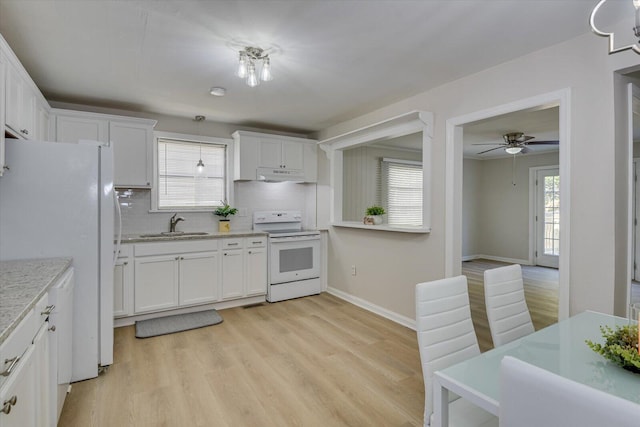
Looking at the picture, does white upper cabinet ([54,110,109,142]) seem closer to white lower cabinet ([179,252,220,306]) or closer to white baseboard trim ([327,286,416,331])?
white lower cabinet ([179,252,220,306])

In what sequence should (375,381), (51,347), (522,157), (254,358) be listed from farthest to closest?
(522,157) → (254,358) → (375,381) → (51,347)

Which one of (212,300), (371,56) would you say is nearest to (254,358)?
(212,300)

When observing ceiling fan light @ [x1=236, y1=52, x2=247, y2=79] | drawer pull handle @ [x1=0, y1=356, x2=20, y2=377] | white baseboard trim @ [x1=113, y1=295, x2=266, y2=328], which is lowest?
white baseboard trim @ [x1=113, y1=295, x2=266, y2=328]

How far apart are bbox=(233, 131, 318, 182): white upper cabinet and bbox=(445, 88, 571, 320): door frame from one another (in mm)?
2332

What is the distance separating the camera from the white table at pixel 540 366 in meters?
1.05

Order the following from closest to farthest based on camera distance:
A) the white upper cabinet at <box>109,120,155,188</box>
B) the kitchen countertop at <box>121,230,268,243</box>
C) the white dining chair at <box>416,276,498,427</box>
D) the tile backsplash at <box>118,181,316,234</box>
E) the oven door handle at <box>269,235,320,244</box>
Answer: the white dining chair at <box>416,276,498,427</box> → the kitchen countertop at <box>121,230,268,243</box> → the white upper cabinet at <box>109,120,155,188</box> → the tile backsplash at <box>118,181,316,234</box> → the oven door handle at <box>269,235,320,244</box>

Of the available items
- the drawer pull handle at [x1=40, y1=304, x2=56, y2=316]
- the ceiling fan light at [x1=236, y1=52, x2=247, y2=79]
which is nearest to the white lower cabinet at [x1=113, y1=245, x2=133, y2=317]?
the drawer pull handle at [x1=40, y1=304, x2=56, y2=316]

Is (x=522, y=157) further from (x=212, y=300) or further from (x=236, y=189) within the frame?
(x=212, y=300)

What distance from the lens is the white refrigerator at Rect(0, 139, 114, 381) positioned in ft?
7.30

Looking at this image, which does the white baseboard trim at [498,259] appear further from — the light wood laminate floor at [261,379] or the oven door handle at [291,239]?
the light wood laminate floor at [261,379]

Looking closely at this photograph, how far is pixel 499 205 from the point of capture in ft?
25.1

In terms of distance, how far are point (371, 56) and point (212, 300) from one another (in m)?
3.16

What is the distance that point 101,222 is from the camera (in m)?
2.46

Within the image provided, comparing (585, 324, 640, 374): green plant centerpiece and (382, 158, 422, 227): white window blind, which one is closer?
(585, 324, 640, 374): green plant centerpiece
